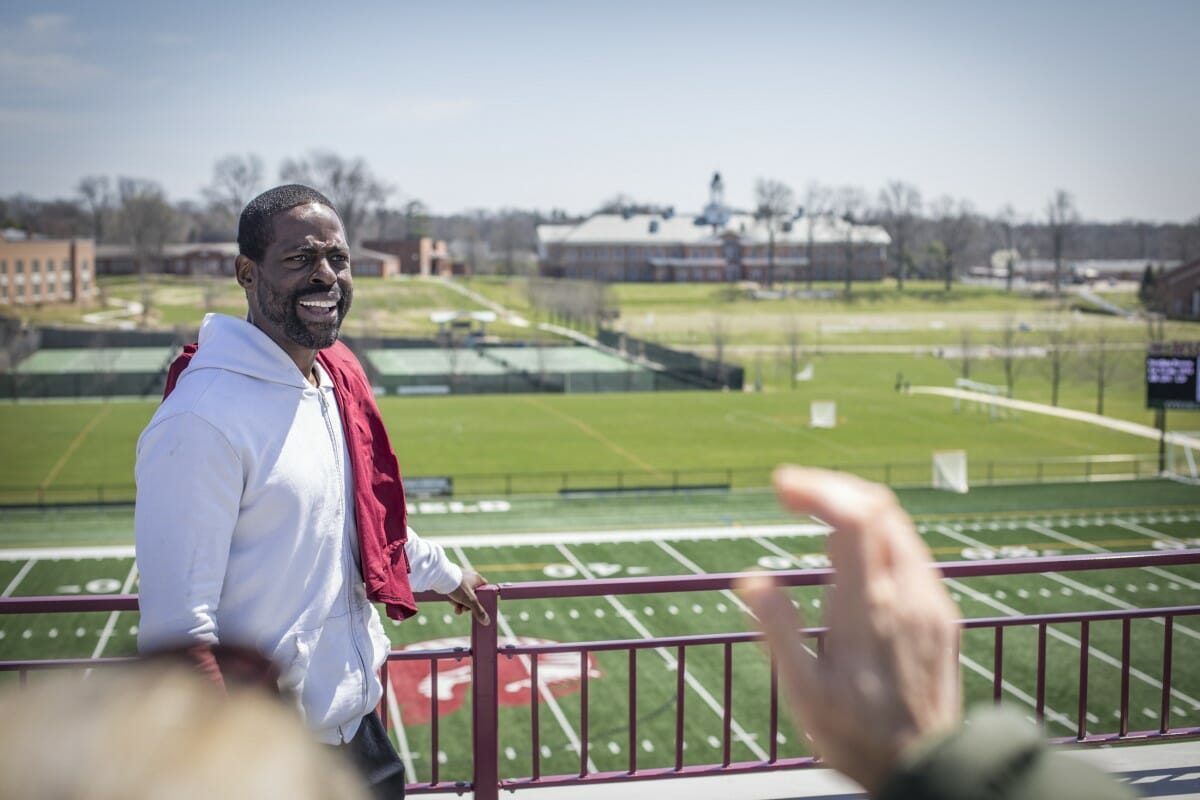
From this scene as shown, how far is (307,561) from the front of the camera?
124 inches

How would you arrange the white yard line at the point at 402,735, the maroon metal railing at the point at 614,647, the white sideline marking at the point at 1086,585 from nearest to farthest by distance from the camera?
the maroon metal railing at the point at 614,647 → the white yard line at the point at 402,735 → the white sideline marking at the point at 1086,585

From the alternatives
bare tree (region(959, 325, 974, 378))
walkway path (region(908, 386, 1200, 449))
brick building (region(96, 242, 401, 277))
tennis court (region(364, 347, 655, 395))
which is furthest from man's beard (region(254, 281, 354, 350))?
brick building (region(96, 242, 401, 277))

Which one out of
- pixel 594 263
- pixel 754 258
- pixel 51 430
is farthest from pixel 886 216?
pixel 51 430

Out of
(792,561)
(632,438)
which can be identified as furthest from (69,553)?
(632,438)

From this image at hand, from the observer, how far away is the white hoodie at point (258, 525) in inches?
112

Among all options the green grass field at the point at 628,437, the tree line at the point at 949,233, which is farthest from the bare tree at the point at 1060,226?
the green grass field at the point at 628,437

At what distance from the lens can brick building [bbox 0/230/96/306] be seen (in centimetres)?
9988

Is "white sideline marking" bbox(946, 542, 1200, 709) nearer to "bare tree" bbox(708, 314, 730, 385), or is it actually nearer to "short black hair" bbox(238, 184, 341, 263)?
"short black hair" bbox(238, 184, 341, 263)

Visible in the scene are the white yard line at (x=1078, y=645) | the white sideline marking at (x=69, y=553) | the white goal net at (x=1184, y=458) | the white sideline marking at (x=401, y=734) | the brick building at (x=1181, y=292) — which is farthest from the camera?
the brick building at (x=1181, y=292)

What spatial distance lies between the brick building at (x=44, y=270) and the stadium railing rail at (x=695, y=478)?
212 ft

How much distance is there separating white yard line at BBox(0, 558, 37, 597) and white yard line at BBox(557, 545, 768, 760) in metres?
11.7

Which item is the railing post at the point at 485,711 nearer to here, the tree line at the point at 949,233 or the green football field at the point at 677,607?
the green football field at the point at 677,607

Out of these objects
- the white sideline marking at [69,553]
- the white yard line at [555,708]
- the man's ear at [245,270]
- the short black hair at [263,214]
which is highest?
the short black hair at [263,214]

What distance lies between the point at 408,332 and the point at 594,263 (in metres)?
49.1
